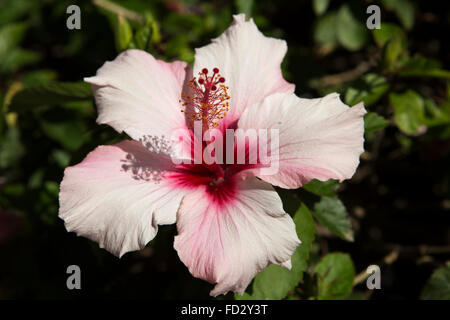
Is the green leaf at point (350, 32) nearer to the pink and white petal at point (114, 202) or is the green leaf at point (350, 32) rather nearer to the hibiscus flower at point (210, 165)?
the hibiscus flower at point (210, 165)

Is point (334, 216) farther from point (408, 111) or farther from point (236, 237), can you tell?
point (408, 111)

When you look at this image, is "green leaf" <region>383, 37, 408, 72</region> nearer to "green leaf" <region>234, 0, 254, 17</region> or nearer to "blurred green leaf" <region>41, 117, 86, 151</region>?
"green leaf" <region>234, 0, 254, 17</region>

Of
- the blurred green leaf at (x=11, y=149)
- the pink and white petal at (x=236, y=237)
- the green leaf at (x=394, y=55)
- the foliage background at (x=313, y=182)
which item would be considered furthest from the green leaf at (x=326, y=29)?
the blurred green leaf at (x=11, y=149)

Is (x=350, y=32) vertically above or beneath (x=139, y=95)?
above

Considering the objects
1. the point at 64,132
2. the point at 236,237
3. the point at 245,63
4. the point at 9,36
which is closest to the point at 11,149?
the point at 64,132

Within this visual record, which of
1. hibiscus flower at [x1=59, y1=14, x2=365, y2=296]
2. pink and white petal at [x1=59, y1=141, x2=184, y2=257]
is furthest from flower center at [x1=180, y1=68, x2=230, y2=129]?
pink and white petal at [x1=59, y1=141, x2=184, y2=257]

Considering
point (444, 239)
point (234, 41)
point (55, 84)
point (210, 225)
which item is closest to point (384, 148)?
point (444, 239)
